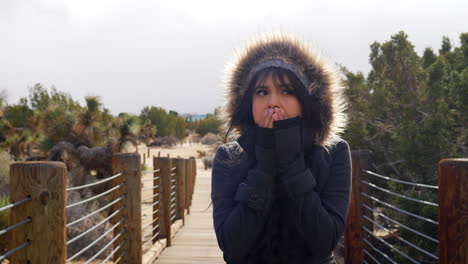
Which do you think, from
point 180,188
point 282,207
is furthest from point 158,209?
point 282,207

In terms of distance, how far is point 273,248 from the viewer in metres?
1.82

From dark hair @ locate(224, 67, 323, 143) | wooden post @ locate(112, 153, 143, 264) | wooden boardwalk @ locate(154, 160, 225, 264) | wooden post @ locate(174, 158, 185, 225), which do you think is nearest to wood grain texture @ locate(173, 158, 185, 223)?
wooden post @ locate(174, 158, 185, 225)

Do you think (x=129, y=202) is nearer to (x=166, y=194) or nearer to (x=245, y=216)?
(x=166, y=194)

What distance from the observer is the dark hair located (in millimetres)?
1924

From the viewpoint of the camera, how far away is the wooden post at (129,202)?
163 inches

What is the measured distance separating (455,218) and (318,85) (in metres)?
0.83

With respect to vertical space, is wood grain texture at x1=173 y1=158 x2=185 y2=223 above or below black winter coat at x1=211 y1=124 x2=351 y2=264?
below

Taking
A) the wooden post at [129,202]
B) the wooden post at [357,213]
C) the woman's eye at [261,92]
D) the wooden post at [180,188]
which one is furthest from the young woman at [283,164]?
the wooden post at [180,188]

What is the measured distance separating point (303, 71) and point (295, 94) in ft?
0.45

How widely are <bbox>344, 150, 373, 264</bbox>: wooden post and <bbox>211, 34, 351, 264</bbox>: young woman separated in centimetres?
202

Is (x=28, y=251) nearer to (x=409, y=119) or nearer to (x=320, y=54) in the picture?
(x=320, y=54)

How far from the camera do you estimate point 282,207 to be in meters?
1.86

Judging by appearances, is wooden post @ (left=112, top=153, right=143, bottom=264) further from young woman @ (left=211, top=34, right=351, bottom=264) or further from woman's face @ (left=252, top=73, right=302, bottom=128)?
woman's face @ (left=252, top=73, right=302, bottom=128)

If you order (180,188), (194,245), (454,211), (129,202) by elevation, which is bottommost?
(194,245)
